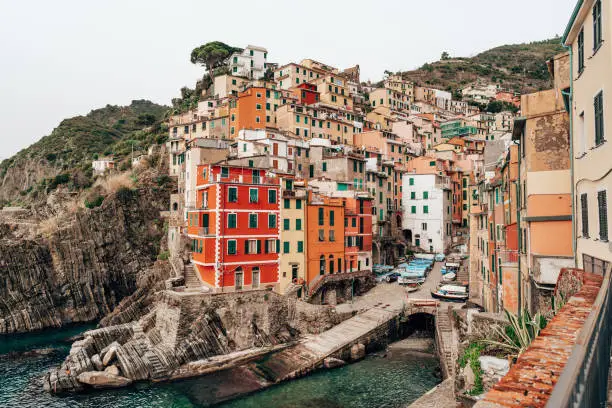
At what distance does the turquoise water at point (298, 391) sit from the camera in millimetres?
27453

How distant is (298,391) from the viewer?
29125 millimetres

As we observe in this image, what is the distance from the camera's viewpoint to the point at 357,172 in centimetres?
5788

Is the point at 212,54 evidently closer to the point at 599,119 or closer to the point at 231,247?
the point at 231,247

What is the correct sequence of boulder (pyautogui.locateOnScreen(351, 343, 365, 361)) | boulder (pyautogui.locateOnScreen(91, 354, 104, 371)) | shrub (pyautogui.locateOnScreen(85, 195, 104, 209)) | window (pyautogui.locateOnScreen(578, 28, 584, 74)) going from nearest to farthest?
window (pyautogui.locateOnScreen(578, 28, 584, 74))
boulder (pyautogui.locateOnScreen(91, 354, 104, 371))
boulder (pyautogui.locateOnScreen(351, 343, 365, 361))
shrub (pyautogui.locateOnScreen(85, 195, 104, 209))

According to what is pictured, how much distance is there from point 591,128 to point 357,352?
27284mm

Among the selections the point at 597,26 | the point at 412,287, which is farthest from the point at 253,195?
the point at 597,26

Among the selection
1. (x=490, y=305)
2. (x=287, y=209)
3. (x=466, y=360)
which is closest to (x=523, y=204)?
(x=466, y=360)

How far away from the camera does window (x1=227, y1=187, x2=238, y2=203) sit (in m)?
37.5

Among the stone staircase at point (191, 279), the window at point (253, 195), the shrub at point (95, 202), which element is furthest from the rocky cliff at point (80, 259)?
the window at point (253, 195)

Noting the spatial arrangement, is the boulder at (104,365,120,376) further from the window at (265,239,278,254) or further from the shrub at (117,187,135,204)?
the shrub at (117,187,135,204)

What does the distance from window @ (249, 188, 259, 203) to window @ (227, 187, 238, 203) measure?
1530 mm

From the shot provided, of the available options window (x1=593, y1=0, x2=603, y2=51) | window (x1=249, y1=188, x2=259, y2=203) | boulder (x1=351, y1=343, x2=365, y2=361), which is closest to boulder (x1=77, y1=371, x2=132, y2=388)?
boulder (x1=351, y1=343, x2=365, y2=361)

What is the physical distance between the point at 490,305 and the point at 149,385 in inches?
1059

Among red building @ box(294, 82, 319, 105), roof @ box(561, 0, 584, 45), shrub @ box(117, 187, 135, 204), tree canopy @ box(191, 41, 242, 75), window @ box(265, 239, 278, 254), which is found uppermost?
tree canopy @ box(191, 41, 242, 75)
